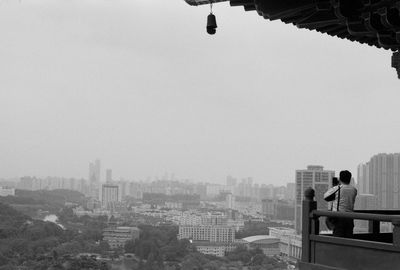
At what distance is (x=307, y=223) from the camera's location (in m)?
3.46

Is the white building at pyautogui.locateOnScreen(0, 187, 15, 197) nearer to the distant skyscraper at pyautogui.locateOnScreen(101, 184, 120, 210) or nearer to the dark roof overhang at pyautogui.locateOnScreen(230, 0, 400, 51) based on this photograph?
the distant skyscraper at pyautogui.locateOnScreen(101, 184, 120, 210)

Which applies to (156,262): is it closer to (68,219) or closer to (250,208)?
(68,219)

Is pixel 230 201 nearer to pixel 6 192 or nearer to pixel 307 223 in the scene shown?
pixel 6 192

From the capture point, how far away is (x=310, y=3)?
3613 millimetres

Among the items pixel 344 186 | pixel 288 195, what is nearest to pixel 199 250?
pixel 288 195

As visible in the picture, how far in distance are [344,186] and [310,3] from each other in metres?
1.19

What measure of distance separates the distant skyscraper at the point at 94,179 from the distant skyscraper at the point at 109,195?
6.22 ft

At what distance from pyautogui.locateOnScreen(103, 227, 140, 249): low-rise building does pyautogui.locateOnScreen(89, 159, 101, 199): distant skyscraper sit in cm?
4238

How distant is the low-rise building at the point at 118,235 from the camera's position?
204 feet

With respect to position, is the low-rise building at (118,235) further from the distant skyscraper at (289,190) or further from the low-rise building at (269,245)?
the distant skyscraper at (289,190)

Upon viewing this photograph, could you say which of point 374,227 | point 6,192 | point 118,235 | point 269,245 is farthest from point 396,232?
point 6,192

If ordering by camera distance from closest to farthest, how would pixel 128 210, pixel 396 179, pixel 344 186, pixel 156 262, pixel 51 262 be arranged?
pixel 344 186, pixel 396 179, pixel 51 262, pixel 156 262, pixel 128 210

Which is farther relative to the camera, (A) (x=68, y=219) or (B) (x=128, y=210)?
(B) (x=128, y=210)

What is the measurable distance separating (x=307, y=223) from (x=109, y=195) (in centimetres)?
10579
